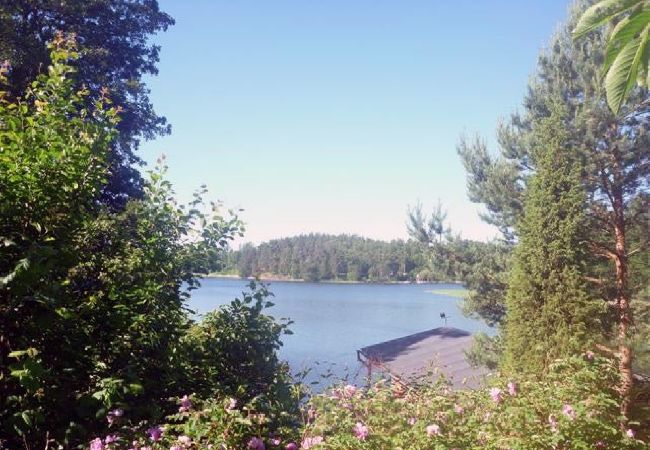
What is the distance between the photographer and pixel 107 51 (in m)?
10.0

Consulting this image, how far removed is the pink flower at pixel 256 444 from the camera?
2.51 metres

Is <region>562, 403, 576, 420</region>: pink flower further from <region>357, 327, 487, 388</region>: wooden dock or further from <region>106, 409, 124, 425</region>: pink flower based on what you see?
<region>357, 327, 487, 388</region>: wooden dock

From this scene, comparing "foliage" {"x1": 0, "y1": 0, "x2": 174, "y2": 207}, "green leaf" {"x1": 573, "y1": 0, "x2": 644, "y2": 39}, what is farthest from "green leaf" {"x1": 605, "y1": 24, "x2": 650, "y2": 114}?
"foliage" {"x1": 0, "y1": 0, "x2": 174, "y2": 207}

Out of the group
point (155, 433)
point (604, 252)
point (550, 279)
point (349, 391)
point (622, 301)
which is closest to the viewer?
point (155, 433)

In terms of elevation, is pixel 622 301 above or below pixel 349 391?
above

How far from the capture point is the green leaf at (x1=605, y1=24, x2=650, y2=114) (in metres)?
1.94

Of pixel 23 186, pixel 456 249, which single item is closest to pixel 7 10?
pixel 23 186

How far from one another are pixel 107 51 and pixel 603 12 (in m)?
10.4

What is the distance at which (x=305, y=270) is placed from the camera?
95.8 m

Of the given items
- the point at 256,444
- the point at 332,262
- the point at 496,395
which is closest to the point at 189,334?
the point at 256,444

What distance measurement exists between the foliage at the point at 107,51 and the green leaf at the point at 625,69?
8445 mm

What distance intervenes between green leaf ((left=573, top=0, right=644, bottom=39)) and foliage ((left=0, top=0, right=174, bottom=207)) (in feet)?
27.4

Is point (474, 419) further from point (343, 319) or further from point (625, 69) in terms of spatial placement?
point (343, 319)

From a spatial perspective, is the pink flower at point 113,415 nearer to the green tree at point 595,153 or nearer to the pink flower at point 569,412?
the pink flower at point 569,412
